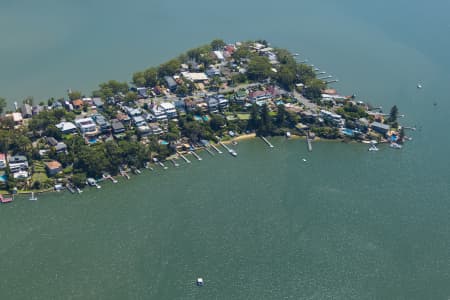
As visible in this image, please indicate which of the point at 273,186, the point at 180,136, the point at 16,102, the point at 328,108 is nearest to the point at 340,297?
the point at 273,186

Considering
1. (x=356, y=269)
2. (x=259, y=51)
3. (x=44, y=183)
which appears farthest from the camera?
(x=259, y=51)

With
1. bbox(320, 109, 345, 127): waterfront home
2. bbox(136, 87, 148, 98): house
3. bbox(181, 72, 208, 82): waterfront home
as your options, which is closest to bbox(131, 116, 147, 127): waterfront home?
bbox(136, 87, 148, 98): house

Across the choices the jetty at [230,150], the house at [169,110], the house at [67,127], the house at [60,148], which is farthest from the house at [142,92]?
the house at [60,148]

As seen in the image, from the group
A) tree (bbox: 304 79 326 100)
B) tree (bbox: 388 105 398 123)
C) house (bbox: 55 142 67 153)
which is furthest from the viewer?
tree (bbox: 304 79 326 100)

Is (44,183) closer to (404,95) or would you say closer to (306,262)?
(306,262)

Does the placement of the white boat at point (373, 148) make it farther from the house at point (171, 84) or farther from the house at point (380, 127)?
the house at point (171, 84)

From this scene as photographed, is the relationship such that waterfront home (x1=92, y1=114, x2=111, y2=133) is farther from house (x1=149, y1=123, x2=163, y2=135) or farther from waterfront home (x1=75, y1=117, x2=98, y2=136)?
house (x1=149, y1=123, x2=163, y2=135)
